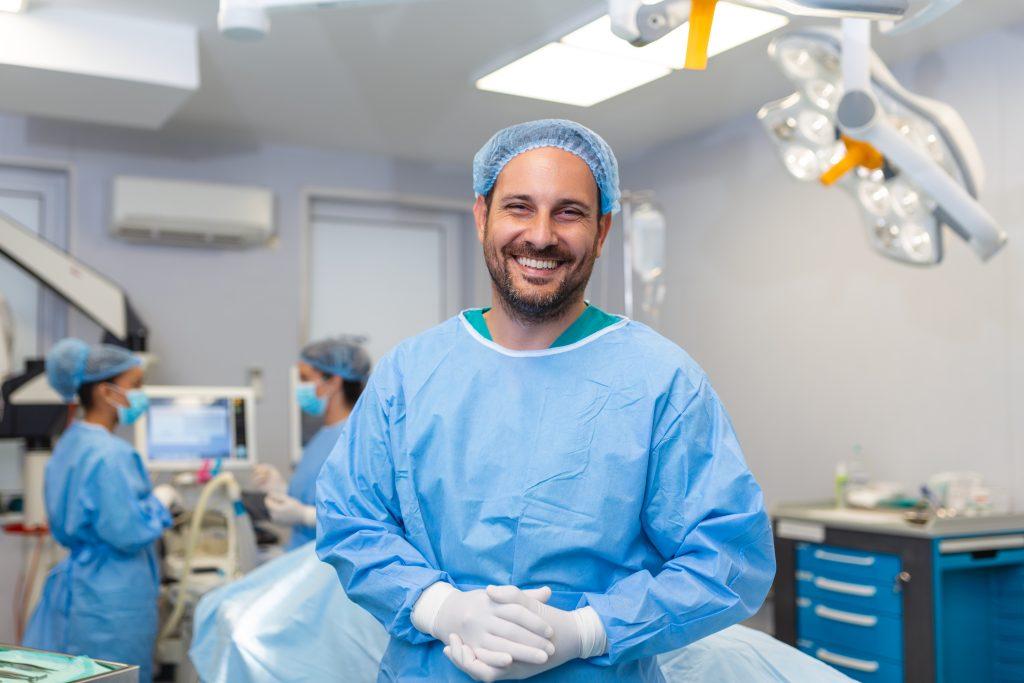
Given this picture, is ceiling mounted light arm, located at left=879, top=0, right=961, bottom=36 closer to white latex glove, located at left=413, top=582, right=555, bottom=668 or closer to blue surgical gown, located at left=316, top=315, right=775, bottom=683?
blue surgical gown, located at left=316, top=315, right=775, bottom=683

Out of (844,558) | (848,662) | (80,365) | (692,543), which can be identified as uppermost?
(80,365)

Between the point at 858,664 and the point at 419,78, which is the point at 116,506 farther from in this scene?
the point at 858,664

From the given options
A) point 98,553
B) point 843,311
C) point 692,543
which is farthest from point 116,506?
point 843,311

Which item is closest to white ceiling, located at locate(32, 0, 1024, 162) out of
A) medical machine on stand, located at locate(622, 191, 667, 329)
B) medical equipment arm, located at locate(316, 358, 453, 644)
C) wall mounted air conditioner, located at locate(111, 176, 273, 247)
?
wall mounted air conditioner, located at locate(111, 176, 273, 247)

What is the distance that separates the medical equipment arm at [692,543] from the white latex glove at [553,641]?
0.02 meters

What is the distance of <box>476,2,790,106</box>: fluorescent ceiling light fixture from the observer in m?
2.96

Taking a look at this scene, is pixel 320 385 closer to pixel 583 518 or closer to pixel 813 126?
pixel 813 126

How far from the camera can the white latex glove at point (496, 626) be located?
1151 millimetres

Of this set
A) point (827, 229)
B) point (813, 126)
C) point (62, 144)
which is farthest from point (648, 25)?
point (62, 144)

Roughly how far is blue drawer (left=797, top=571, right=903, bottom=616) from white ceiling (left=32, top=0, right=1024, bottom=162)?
182 centimetres

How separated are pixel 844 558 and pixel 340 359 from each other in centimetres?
173

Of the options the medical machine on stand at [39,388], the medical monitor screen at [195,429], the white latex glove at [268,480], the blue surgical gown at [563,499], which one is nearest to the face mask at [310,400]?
the white latex glove at [268,480]

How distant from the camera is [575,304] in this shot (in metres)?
1.43

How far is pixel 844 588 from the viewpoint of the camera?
9.92 ft
